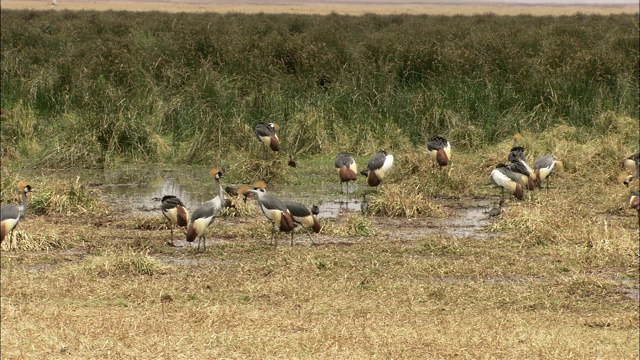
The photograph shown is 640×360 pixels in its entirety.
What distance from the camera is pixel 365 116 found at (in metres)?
17.5

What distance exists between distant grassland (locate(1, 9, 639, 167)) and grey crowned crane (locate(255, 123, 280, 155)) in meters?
0.85

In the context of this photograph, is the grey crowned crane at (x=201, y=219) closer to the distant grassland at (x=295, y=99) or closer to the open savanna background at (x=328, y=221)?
the open savanna background at (x=328, y=221)

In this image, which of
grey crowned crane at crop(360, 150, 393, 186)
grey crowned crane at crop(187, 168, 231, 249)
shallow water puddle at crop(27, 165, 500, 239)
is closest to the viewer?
grey crowned crane at crop(187, 168, 231, 249)

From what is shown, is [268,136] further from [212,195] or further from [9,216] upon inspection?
[9,216]

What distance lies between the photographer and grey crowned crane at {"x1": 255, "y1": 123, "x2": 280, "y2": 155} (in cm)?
→ 1462

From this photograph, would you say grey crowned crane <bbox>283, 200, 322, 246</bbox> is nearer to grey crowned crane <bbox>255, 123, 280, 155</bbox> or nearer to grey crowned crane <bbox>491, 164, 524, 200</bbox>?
grey crowned crane <bbox>491, 164, 524, 200</bbox>

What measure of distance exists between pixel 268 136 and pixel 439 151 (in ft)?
8.58

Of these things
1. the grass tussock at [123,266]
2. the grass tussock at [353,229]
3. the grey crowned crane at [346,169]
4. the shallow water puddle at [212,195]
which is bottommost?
the shallow water puddle at [212,195]

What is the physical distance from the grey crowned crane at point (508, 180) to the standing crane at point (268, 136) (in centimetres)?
336

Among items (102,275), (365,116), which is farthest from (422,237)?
(365,116)

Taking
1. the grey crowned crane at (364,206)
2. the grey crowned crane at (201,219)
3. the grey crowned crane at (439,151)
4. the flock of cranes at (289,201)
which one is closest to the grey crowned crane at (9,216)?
the flock of cranes at (289,201)

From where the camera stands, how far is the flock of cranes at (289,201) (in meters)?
10.1

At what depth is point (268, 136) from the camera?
14797mm

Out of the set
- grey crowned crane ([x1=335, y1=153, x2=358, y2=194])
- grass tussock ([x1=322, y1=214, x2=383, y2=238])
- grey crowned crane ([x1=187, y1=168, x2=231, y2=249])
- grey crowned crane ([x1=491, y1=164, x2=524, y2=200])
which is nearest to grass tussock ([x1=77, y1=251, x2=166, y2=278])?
grey crowned crane ([x1=187, y1=168, x2=231, y2=249])
